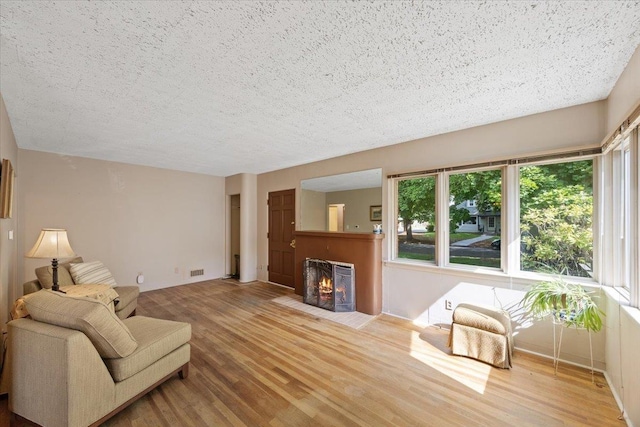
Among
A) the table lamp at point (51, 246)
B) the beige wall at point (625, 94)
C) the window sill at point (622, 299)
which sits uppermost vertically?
the beige wall at point (625, 94)

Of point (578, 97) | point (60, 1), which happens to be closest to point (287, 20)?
point (60, 1)

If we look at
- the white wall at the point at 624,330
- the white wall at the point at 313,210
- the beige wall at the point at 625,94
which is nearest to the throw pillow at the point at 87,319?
the white wall at the point at 313,210

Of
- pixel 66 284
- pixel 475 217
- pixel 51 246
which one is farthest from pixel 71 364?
pixel 475 217

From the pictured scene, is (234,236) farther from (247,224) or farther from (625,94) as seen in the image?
(625,94)

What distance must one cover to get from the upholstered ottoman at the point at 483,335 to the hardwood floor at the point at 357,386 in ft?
0.35

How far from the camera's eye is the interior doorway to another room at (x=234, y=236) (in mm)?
6301

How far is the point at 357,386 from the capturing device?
2.06 m

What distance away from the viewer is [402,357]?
8.19 ft

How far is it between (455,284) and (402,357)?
1163mm

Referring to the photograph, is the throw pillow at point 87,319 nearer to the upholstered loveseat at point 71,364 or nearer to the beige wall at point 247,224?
the upholstered loveseat at point 71,364

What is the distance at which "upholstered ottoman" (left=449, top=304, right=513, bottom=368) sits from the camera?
2.33m

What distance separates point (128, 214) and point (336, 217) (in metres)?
3.94

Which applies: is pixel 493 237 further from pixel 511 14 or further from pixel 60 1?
pixel 60 1

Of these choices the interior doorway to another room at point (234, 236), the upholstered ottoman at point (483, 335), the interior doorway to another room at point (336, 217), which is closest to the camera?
A: the upholstered ottoman at point (483, 335)
